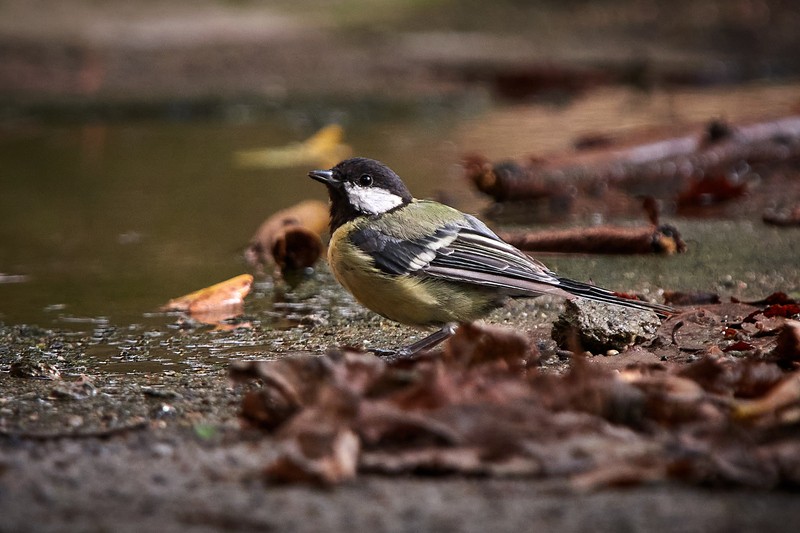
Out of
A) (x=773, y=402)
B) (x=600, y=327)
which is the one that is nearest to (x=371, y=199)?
(x=600, y=327)

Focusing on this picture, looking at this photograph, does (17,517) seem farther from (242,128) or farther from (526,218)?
(242,128)

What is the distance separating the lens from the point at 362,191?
460 centimetres

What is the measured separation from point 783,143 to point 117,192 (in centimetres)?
477

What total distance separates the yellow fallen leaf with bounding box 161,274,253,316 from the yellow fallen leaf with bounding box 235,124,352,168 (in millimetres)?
3507

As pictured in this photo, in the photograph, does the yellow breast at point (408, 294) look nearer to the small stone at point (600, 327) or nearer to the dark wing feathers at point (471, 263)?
the dark wing feathers at point (471, 263)

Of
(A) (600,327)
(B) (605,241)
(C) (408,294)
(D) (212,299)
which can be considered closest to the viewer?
(A) (600,327)

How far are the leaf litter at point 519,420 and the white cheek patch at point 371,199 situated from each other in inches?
54.7

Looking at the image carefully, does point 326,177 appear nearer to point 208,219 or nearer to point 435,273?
point 435,273

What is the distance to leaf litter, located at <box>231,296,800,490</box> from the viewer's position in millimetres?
2646

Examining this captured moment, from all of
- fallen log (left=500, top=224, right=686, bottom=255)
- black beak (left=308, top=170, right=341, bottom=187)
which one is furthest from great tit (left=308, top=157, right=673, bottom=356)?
fallen log (left=500, top=224, right=686, bottom=255)

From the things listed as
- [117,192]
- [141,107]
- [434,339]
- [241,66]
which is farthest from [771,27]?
[434,339]

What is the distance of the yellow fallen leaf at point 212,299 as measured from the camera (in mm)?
5055

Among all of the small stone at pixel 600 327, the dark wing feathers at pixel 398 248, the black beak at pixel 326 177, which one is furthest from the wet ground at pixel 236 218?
the black beak at pixel 326 177

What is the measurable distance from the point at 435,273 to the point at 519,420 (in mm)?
1408
